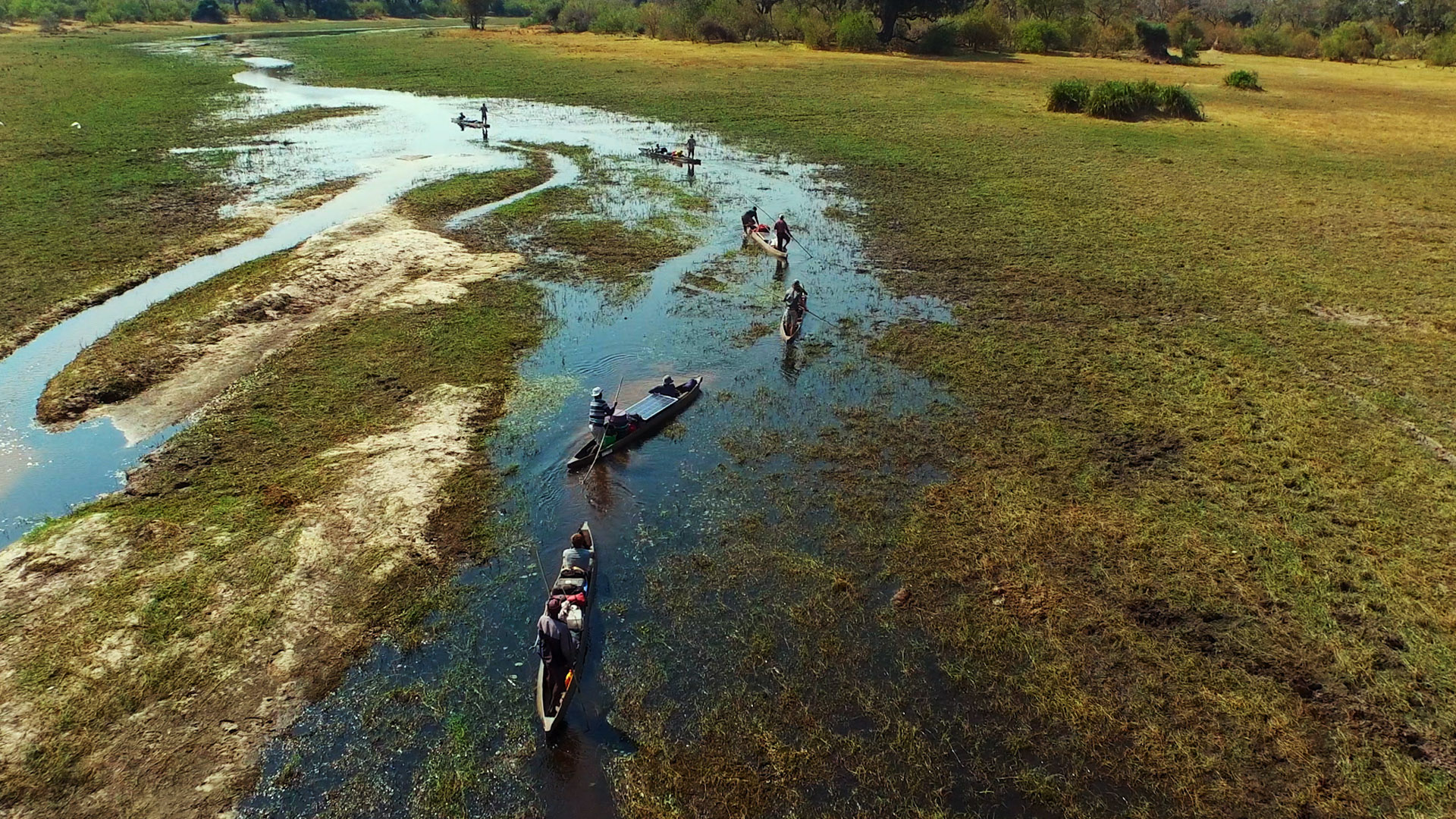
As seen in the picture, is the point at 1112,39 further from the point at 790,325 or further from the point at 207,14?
the point at 207,14

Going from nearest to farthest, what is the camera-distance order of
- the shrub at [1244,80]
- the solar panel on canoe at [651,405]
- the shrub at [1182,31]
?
1. the solar panel on canoe at [651,405]
2. the shrub at [1244,80]
3. the shrub at [1182,31]

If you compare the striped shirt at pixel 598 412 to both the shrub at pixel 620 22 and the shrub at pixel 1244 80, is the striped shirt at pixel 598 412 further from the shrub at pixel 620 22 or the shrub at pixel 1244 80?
the shrub at pixel 620 22

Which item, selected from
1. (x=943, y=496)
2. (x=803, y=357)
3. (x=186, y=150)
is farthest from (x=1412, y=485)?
(x=186, y=150)

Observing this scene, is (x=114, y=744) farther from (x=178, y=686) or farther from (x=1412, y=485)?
(x=1412, y=485)

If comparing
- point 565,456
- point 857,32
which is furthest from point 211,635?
point 857,32

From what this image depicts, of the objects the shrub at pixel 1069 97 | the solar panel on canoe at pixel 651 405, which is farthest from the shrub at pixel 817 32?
the solar panel on canoe at pixel 651 405

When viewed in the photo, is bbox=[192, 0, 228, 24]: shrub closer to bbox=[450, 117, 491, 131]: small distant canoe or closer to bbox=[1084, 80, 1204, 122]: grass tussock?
bbox=[450, 117, 491, 131]: small distant canoe
